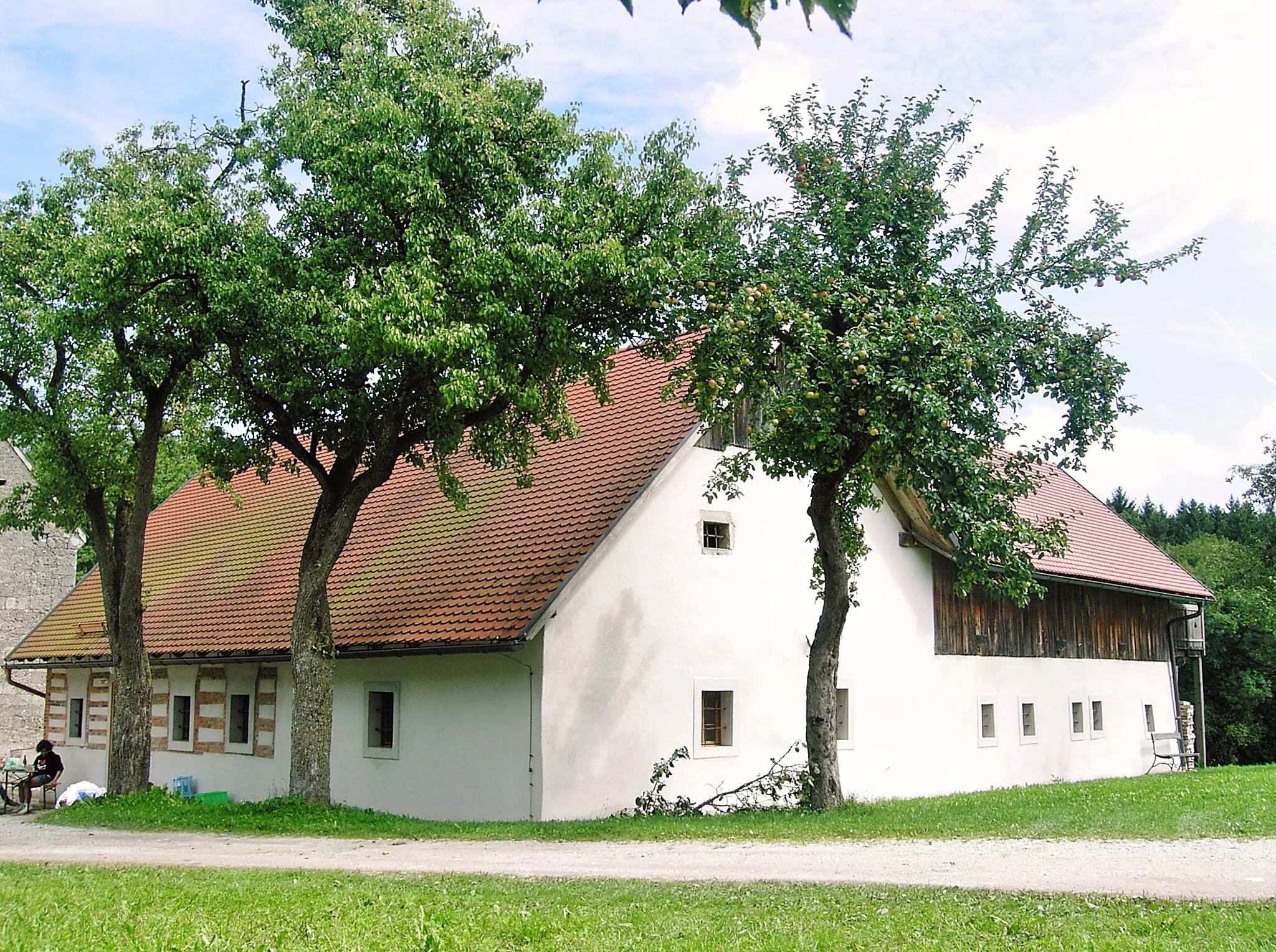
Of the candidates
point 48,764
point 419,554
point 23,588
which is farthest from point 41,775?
point 23,588

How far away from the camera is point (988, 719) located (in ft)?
81.8

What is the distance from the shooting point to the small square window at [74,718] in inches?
1044

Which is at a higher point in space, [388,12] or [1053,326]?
[388,12]

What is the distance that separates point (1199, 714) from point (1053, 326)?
23.6m

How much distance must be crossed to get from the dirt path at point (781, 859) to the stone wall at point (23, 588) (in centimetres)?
2079

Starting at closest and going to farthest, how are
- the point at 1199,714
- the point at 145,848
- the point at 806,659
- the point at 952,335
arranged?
the point at 145,848 → the point at 952,335 → the point at 806,659 → the point at 1199,714

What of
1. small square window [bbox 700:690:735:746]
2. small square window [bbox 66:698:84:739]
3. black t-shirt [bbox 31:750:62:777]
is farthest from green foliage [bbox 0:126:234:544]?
small square window [bbox 700:690:735:746]

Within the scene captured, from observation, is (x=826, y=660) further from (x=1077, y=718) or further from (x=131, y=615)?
(x=1077, y=718)

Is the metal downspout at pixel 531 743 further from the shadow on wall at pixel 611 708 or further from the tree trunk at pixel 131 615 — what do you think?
the tree trunk at pixel 131 615

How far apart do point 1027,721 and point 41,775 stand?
19695 millimetres

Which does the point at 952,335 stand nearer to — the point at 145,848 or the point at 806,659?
the point at 806,659

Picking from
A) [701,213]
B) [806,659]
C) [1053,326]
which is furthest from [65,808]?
[1053,326]

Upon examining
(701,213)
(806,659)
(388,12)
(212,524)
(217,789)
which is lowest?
(217,789)

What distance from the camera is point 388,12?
1620 cm
